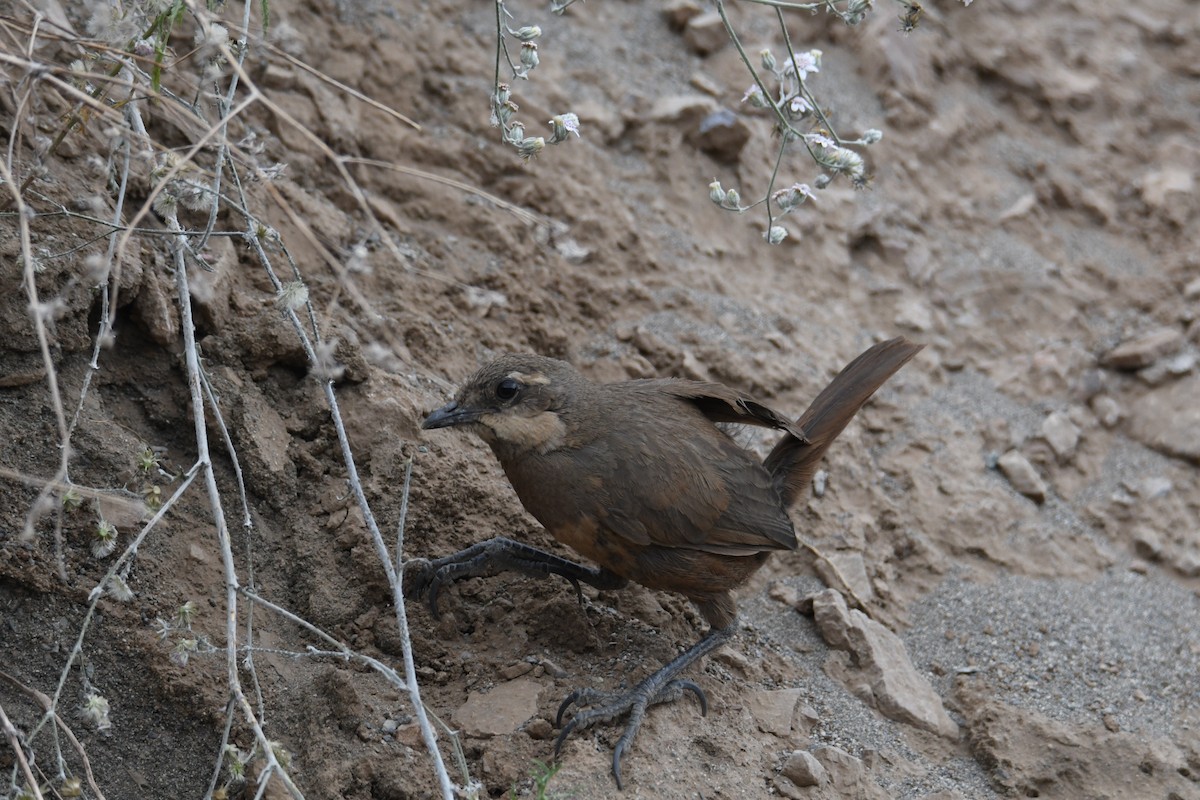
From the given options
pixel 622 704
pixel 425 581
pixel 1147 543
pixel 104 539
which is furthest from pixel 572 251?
pixel 1147 543

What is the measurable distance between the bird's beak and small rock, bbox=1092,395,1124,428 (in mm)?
3751

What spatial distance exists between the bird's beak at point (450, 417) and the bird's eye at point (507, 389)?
110 mm

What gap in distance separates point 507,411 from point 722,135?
2.78 metres

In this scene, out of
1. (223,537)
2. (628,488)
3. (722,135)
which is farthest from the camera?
(722,135)

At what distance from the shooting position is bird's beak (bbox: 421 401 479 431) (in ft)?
14.0

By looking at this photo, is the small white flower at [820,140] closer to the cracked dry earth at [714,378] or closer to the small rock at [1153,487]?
the cracked dry earth at [714,378]

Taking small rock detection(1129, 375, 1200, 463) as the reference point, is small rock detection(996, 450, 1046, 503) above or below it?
below

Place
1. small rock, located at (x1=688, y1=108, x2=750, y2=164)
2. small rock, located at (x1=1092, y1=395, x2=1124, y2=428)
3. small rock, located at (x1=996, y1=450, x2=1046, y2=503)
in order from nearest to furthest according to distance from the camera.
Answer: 1. small rock, located at (x1=996, y1=450, x2=1046, y2=503)
2. small rock, located at (x1=1092, y1=395, x2=1124, y2=428)
3. small rock, located at (x1=688, y1=108, x2=750, y2=164)

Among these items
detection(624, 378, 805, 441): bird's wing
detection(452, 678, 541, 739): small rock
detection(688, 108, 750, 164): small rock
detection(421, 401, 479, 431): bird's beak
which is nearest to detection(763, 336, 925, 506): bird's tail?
detection(624, 378, 805, 441): bird's wing

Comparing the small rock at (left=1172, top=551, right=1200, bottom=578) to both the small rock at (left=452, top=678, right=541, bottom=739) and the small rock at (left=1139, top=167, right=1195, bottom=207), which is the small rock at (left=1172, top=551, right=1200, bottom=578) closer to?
the small rock at (left=1139, top=167, right=1195, bottom=207)

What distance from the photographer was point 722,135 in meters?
6.46

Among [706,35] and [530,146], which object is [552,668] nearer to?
[530,146]

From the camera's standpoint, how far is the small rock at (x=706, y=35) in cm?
704

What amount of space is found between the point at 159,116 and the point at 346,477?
5.56ft
